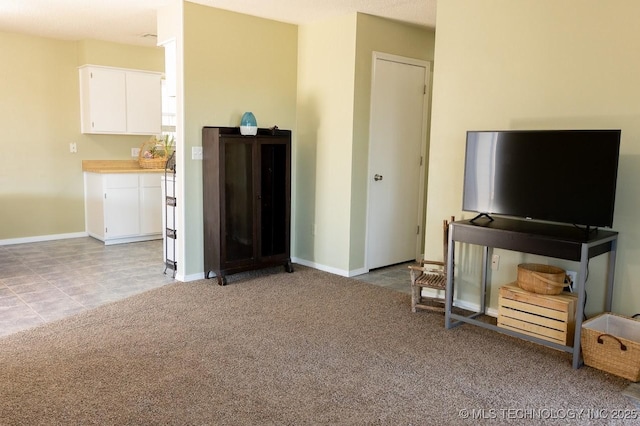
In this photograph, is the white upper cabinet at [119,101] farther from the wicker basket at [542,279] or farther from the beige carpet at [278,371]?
the wicker basket at [542,279]

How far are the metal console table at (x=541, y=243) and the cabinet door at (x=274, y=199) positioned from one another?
71.2 inches

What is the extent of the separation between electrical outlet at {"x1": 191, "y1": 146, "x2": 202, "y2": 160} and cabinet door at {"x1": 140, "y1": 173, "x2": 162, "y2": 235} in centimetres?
206

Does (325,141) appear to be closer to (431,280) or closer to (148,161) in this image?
(431,280)

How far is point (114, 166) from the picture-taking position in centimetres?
664

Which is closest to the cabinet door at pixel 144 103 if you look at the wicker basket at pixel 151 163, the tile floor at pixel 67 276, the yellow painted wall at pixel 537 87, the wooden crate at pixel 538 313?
the wicker basket at pixel 151 163

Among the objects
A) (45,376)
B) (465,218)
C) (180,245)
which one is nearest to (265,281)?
(180,245)

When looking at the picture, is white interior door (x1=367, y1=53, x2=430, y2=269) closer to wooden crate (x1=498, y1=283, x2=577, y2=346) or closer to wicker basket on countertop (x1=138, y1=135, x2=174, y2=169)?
wooden crate (x1=498, y1=283, x2=577, y2=346)

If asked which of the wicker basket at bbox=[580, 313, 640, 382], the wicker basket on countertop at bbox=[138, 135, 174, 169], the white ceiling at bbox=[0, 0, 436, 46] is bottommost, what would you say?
the wicker basket at bbox=[580, 313, 640, 382]

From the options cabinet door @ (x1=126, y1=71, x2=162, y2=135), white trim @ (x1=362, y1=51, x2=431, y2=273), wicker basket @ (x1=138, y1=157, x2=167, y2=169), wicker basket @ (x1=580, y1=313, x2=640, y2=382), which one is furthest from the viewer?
wicker basket @ (x1=138, y1=157, x2=167, y2=169)

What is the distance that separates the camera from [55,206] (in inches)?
251

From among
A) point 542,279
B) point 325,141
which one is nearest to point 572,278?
point 542,279

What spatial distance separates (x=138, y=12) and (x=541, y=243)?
4010mm

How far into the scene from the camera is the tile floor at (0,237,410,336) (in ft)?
12.6

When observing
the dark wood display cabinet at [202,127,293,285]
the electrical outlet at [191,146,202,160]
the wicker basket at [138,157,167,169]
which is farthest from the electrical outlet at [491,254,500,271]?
the wicker basket at [138,157,167,169]
